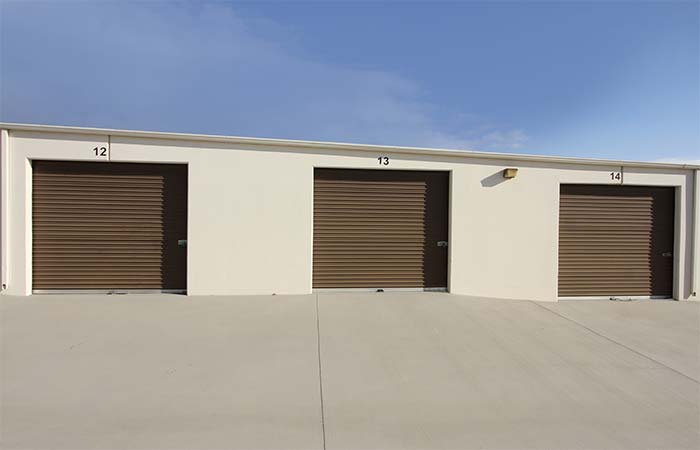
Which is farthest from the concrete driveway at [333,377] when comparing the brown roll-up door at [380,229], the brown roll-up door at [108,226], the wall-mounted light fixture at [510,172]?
the wall-mounted light fixture at [510,172]

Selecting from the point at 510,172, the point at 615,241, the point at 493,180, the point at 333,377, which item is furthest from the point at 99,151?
the point at 615,241

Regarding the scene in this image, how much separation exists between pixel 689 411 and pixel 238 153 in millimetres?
6245

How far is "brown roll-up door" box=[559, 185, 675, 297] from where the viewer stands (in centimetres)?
631

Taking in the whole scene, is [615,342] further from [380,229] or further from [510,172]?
[380,229]

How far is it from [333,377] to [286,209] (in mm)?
3220

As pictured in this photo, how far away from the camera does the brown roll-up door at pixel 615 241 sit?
6.31 meters

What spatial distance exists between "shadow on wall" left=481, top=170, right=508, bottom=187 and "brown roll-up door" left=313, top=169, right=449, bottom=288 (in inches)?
28.5

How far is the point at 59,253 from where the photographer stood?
530 cm

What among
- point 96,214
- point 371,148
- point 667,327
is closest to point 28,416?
point 96,214

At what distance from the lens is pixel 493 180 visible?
5914 millimetres

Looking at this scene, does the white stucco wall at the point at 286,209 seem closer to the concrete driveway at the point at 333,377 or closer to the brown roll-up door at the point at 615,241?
the brown roll-up door at the point at 615,241

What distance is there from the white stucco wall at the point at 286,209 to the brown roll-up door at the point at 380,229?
0.75 ft

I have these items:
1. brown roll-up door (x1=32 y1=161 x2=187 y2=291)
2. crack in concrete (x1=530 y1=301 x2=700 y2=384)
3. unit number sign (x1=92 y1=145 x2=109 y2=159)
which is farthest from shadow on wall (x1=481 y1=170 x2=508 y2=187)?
unit number sign (x1=92 y1=145 x2=109 y2=159)

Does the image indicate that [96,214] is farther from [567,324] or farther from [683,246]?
[683,246]
